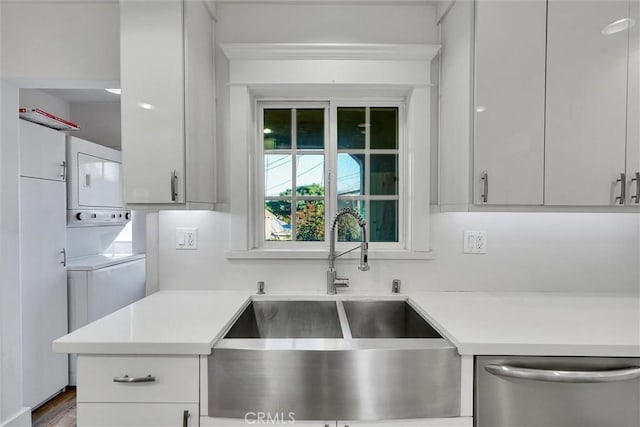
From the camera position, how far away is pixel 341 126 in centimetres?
188

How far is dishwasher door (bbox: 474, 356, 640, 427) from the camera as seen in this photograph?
3.54 ft

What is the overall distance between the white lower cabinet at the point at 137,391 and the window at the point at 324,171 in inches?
35.4

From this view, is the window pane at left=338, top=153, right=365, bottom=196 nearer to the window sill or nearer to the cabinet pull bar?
the window sill

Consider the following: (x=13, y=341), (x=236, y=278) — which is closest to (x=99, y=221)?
(x=13, y=341)

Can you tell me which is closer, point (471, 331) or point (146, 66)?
point (471, 331)

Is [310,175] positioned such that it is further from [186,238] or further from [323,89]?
[186,238]

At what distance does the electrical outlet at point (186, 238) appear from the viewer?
5.82 feet

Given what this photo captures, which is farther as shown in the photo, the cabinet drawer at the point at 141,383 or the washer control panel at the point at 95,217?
the washer control panel at the point at 95,217

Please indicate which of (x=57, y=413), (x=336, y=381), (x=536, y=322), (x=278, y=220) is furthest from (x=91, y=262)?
(x=536, y=322)

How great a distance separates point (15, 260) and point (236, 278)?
133 cm

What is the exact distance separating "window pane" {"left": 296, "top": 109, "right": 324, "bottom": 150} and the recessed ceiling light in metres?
1.32

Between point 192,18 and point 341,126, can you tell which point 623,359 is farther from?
point 192,18

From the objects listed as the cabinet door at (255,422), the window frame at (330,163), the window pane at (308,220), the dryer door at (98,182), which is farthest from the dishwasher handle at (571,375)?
the dryer door at (98,182)

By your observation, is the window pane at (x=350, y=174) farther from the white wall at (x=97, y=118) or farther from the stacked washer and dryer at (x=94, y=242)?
the white wall at (x=97, y=118)
